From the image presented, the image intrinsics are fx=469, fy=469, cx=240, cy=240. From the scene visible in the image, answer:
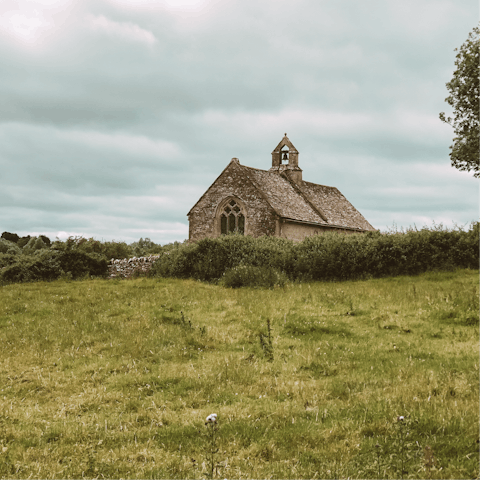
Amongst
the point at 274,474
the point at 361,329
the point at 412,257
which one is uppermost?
the point at 412,257

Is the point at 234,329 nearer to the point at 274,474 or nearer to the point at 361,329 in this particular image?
the point at 361,329

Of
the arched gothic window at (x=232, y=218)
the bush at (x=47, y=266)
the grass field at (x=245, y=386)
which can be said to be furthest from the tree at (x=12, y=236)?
the grass field at (x=245, y=386)

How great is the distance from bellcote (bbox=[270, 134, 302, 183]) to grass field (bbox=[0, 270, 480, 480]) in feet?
101

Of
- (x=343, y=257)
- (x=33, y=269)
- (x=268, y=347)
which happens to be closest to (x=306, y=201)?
(x=343, y=257)

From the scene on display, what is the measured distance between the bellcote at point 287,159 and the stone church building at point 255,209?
2.08m

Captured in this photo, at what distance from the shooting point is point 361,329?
1189cm

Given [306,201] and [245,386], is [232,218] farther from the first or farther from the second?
[245,386]

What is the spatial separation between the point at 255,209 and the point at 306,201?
8863 millimetres

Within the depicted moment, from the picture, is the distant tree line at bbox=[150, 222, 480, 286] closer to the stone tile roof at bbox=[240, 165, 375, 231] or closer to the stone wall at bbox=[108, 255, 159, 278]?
the stone wall at bbox=[108, 255, 159, 278]

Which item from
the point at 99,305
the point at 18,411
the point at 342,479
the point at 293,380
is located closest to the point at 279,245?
the point at 99,305

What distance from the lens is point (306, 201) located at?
141 feet

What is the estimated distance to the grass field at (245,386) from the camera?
5797 millimetres

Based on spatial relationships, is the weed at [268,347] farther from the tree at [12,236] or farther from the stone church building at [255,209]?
the tree at [12,236]

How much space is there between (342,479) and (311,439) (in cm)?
112
